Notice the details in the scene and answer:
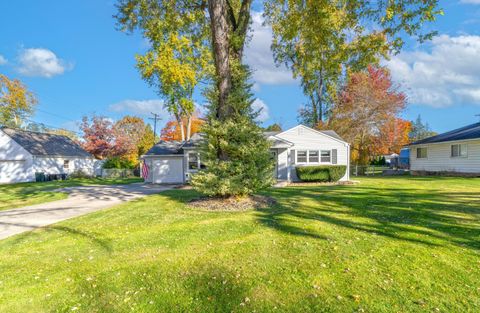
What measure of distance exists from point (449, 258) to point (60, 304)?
18.1 ft

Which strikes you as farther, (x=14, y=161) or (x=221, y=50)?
(x=14, y=161)

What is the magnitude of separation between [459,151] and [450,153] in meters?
0.64

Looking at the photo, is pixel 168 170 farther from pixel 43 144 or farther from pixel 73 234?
pixel 43 144

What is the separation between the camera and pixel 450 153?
805 inches

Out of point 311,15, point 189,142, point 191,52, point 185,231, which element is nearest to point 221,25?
point 311,15

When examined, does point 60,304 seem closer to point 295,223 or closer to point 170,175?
point 295,223

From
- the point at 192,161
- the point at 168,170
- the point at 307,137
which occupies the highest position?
the point at 307,137

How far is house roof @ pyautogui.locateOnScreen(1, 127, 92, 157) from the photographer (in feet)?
85.5

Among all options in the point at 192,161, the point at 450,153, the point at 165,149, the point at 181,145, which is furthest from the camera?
the point at 165,149

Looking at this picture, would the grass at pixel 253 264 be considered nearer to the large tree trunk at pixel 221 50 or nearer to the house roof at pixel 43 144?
the large tree trunk at pixel 221 50

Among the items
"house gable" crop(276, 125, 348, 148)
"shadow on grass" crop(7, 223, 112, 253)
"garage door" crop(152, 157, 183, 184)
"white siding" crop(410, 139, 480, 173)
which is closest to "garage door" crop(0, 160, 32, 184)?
"garage door" crop(152, 157, 183, 184)

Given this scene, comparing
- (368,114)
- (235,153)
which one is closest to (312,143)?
(368,114)

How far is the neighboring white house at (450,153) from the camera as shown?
735 inches

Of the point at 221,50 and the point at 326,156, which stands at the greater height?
the point at 221,50
